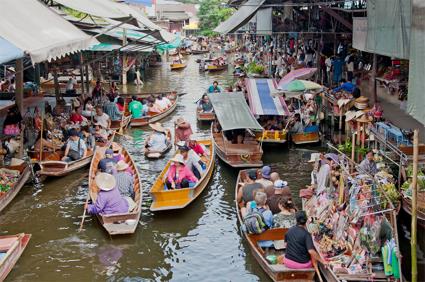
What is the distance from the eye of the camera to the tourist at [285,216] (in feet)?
34.4

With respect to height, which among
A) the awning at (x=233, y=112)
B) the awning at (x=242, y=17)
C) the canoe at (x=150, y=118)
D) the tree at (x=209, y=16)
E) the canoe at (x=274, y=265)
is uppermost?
the tree at (x=209, y=16)

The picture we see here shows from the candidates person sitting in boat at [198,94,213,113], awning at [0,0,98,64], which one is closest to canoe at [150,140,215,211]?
awning at [0,0,98,64]

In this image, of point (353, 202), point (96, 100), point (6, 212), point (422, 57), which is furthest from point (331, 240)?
point (96, 100)

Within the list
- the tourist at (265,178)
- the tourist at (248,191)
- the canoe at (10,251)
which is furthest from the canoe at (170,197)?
the canoe at (10,251)

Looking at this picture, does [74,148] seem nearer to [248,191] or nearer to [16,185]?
[16,185]

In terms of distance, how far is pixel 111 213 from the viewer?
37.6ft

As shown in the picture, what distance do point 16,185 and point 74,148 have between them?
2462 mm

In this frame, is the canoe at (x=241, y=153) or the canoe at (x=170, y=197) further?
the canoe at (x=241, y=153)

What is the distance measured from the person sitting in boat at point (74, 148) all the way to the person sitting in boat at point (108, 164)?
6.80 ft

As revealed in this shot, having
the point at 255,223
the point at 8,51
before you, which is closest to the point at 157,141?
the point at 8,51

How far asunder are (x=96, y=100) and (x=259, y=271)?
14.9 meters

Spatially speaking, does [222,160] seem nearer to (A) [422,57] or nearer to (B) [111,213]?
(B) [111,213]

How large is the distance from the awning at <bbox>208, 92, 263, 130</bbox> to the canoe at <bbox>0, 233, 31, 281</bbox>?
730 cm

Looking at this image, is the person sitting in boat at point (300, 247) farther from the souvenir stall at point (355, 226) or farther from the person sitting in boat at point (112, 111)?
the person sitting in boat at point (112, 111)
